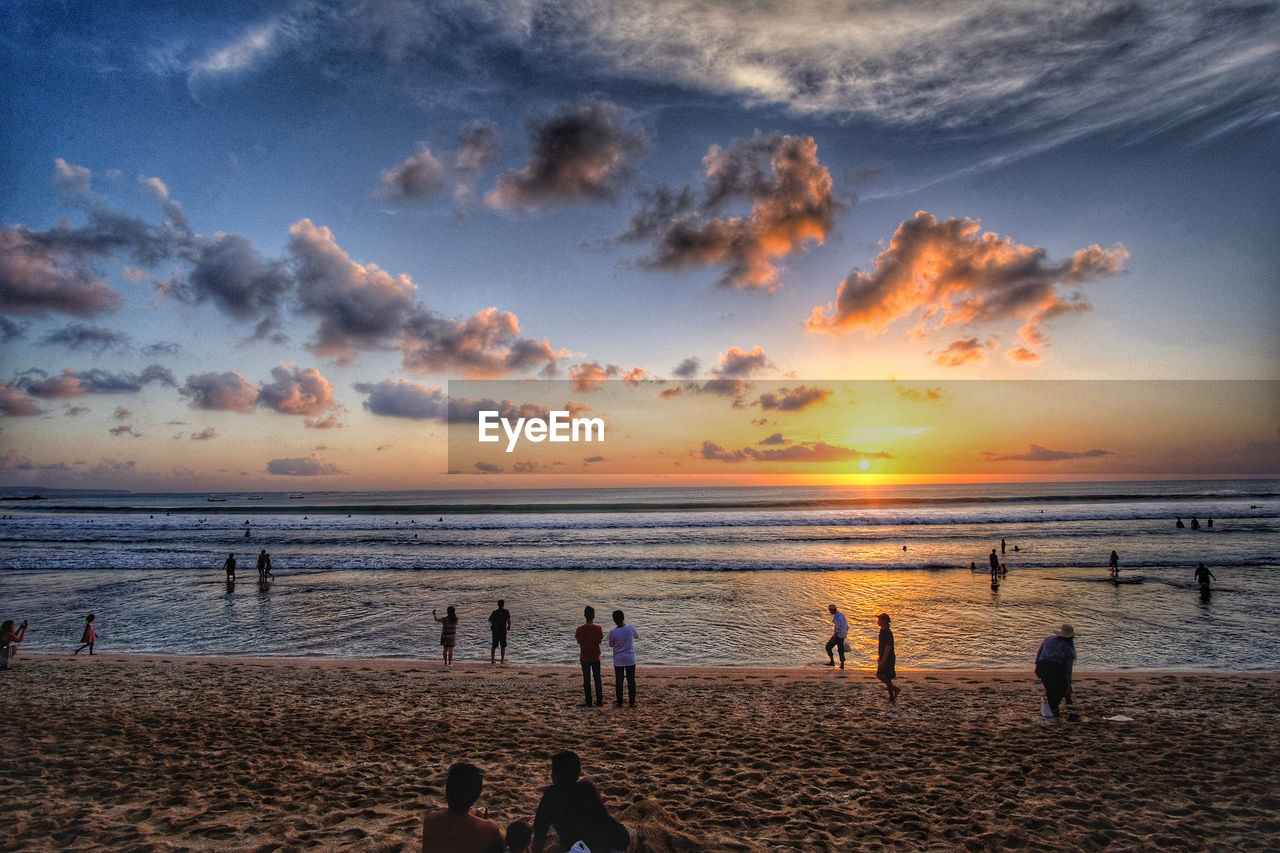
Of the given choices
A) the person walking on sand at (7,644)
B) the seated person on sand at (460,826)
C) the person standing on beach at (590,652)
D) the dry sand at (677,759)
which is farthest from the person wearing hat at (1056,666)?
the person walking on sand at (7,644)

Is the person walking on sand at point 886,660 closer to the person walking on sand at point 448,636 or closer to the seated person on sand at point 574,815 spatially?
the seated person on sand at point 574,815

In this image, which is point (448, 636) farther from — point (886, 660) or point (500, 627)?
point (886, 660)

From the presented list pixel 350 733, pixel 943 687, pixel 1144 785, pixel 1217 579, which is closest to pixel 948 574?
pixel 1217 579

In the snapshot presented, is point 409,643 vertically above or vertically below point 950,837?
below

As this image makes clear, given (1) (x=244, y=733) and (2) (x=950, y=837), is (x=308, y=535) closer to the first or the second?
(1) (x=244, y=733)

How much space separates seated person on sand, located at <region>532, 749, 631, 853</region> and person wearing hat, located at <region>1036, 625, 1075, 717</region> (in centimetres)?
867

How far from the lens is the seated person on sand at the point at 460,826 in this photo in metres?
4.62

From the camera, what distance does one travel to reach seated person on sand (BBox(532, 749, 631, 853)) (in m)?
4.98

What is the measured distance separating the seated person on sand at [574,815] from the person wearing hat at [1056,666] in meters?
8.67

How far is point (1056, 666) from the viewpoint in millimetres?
10109

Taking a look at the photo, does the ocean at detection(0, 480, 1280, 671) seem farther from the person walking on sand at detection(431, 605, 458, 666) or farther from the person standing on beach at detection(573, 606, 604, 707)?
the person standing on beach at detection(573, 606, 604, 707)

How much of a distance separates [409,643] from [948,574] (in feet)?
84.4

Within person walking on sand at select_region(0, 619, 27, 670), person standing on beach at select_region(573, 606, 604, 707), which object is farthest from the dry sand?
person walking on sand at select_region(0, 619, 27, 670)

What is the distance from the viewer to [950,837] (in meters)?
6.17
